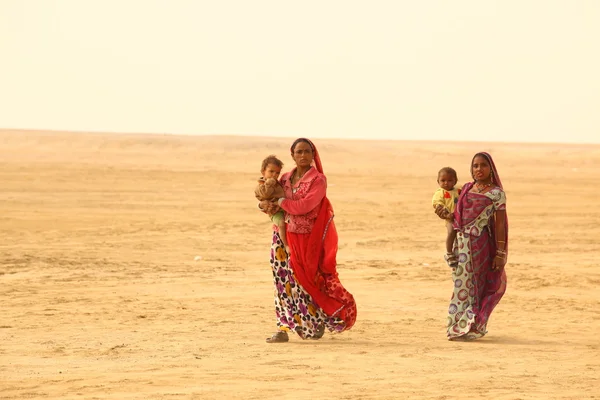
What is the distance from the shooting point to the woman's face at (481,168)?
9242 millimetres

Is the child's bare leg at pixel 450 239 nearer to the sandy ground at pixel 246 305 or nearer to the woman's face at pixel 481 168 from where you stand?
the woman's face at pixel 481 168

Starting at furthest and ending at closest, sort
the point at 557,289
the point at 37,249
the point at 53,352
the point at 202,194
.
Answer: the point at 202,194, the point at 37,249, the point at 557,289, the point at 53,352

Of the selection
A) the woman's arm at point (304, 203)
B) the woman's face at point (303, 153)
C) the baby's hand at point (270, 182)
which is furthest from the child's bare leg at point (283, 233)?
the woman's face at point (303, 153)

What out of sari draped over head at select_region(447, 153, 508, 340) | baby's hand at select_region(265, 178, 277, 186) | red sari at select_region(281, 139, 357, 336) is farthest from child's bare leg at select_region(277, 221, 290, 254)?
sari draped over head at select_region(447, 153, 508, 340)

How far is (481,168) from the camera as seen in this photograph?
9250 mm

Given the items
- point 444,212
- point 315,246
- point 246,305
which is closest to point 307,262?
point 315,246

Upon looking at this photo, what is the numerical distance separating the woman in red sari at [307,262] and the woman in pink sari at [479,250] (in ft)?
3.15

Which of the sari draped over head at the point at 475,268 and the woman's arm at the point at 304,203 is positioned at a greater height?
the woman's arm at the point at 304,203

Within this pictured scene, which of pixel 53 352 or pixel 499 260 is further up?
pixel 499 260

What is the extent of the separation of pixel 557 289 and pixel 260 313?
400cm

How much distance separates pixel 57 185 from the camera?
30.2 meters

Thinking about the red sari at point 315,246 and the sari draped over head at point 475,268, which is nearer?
the red sari at point 315,246

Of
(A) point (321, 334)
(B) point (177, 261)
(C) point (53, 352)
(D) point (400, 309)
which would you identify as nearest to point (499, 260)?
(A) point (321, 334)

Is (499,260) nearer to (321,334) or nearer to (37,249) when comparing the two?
(321,334)
